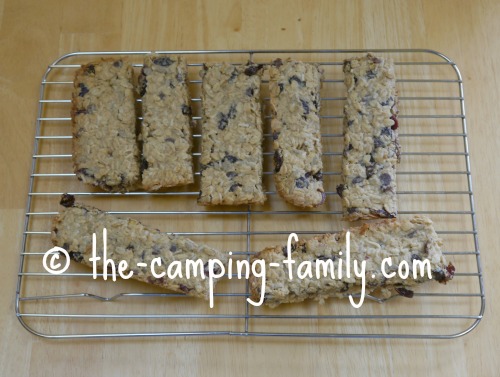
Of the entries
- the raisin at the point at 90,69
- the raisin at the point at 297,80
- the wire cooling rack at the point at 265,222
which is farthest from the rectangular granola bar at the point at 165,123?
the raisin at the point at 297,80

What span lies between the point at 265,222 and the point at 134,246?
1.96 feet

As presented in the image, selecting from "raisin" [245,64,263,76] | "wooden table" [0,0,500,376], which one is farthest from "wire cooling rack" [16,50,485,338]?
"raisin" [245,64,263,76]

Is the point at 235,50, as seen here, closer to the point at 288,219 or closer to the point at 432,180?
the point at 288,219

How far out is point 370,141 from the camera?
233 cm

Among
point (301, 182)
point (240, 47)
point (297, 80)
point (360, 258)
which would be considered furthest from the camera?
point (240, 47)

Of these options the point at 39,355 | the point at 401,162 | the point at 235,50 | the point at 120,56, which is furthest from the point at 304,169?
the point at 39,355

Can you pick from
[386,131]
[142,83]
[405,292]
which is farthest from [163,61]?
[405,292]

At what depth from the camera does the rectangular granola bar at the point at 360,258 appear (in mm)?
2182

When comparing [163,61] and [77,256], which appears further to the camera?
[163,61]

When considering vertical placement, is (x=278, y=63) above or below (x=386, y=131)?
above

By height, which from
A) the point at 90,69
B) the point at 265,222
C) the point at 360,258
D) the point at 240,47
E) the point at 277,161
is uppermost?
the point at 240,47

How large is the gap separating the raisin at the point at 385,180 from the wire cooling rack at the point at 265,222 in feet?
0.56

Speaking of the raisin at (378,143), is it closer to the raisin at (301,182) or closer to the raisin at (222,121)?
the raisin at (301,182)

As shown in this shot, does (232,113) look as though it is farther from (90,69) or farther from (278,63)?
(90,69)
